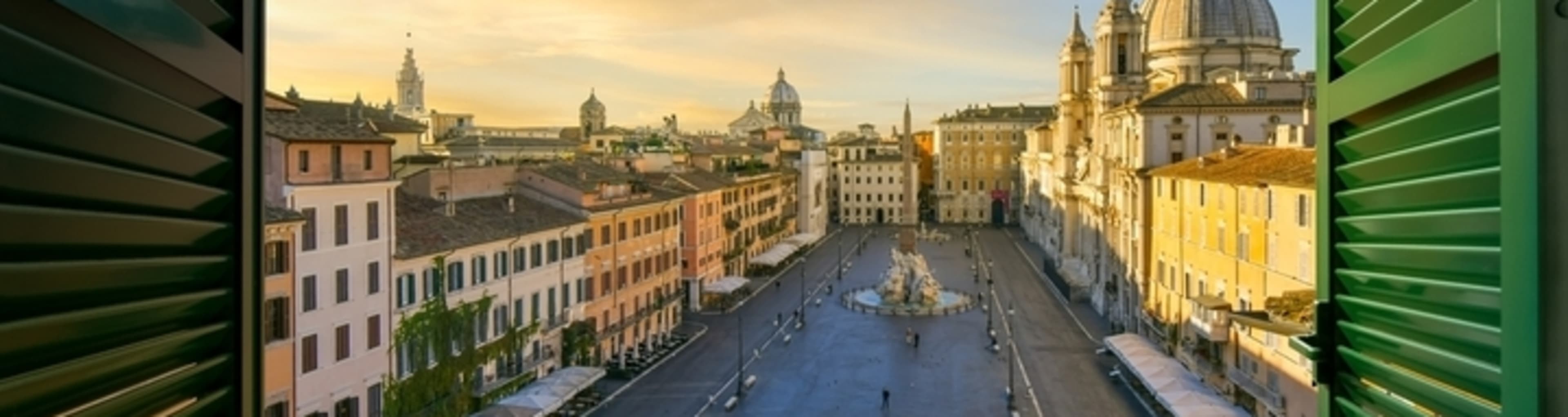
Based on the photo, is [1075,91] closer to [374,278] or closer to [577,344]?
[577,344]

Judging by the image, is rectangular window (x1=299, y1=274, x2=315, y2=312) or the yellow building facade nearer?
rectangular window (x1=299, y1=274, x2=315, y2=312)

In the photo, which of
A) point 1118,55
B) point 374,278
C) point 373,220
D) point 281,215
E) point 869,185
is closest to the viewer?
point 281,215

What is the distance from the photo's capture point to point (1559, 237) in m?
2.24

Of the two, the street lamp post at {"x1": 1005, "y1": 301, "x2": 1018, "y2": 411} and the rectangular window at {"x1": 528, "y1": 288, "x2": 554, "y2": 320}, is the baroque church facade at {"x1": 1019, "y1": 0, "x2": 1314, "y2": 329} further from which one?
the rectangular window at {"x1": 528, "y1": 288, "x2": 554, "y2": 320}

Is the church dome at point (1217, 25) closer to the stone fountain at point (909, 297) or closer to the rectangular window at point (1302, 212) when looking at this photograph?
the stone fountain at point (909, 297)

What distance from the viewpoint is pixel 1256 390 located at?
28766 mm

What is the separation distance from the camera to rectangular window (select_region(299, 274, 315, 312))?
23516mm

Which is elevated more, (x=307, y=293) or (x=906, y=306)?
(x=307, y=293)

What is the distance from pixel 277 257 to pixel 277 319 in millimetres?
1179

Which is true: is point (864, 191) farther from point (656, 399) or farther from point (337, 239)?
point (337, 239)

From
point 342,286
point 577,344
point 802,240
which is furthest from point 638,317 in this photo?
point 802,240

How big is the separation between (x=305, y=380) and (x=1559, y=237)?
79.2ft

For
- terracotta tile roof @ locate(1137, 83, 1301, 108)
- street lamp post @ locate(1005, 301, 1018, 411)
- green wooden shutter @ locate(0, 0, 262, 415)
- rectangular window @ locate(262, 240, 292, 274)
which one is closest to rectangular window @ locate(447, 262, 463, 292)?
rectangular window @ locate(262, 240, 292, 274)

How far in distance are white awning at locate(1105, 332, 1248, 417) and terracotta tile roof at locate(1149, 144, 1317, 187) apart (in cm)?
545
